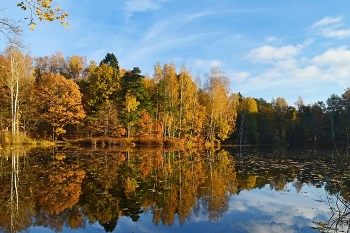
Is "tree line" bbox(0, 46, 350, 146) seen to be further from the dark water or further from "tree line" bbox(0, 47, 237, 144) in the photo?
the dark water

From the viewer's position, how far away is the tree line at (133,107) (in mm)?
35781

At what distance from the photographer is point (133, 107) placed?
41781 mm

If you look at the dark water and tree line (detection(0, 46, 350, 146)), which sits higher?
tree line (detection(0, 46, 350, 146))

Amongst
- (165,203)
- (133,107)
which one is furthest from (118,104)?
(165,203)

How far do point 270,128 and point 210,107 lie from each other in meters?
22.6

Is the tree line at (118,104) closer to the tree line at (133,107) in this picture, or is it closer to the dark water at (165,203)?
the tree line at (133,107)

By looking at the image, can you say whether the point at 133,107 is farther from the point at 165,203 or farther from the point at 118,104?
the point at 165,203

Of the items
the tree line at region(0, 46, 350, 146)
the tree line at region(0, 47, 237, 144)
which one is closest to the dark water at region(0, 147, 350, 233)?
the tree line at region(0, 46, 350, 146)

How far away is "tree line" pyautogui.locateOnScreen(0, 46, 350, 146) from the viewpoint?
117 ft

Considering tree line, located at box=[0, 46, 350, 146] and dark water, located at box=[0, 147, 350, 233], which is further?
tree line, located at box=[0, 46, 350, 146]

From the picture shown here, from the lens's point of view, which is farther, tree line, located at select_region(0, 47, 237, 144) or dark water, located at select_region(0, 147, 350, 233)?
tree line, located at select_region(0, 47, 237, 144)

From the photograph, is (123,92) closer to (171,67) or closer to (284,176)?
(171,67)

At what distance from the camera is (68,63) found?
2977 inches

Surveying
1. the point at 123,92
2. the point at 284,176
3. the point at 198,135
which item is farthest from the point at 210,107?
the point at 284,176
